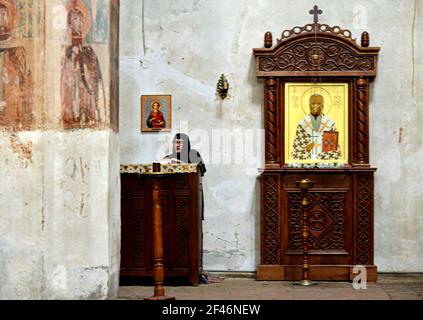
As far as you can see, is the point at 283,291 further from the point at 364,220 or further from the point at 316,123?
the point at 316,123

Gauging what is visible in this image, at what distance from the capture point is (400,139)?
32.3 feet

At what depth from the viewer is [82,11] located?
7797 mm

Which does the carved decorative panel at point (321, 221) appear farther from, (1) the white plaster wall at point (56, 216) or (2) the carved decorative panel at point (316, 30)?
(1) the white plaster wall at point (56, 216)

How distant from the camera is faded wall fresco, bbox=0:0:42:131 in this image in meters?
7.73

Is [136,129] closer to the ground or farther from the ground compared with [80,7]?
closer to the ground

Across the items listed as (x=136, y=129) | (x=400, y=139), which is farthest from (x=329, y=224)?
(x=136, y=129)

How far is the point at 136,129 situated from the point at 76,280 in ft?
9.07

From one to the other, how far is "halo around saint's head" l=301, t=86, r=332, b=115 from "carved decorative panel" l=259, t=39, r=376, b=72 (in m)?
0.25

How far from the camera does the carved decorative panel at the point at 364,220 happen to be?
9586mm

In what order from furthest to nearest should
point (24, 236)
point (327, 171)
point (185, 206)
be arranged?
point (327, 171) < point (185, 206) < point (24, 236)

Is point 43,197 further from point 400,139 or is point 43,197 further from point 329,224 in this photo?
point 400,139

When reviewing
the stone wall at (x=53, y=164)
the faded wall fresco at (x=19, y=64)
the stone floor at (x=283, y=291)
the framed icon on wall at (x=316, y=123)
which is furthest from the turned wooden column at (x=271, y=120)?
the faded wall fresco at (x=19, y=64)

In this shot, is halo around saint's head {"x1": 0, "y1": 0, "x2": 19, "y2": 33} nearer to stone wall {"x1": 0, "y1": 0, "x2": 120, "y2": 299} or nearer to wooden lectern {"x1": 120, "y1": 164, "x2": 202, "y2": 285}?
stone wall {"x1": 0, "y1": 0, "x2": 120, "y2": 299}

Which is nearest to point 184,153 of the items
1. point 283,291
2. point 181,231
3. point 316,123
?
point 181,231
